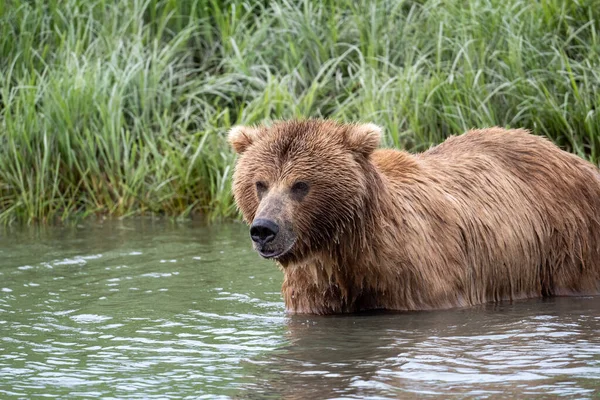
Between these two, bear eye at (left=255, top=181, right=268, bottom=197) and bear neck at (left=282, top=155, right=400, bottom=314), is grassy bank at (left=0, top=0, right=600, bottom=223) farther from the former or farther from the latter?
bear eye at (left=255, top=181, right=268, bottom=197)

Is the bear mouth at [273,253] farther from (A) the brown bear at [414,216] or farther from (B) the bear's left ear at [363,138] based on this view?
(B) the bear's left ear at [363,138]

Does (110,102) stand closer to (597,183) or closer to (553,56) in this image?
(553,56)

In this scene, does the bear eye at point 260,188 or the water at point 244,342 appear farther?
the bear eye at point 260,188

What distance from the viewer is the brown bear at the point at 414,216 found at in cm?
609

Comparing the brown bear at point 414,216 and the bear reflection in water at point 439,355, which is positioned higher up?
the brown bear at point 414,216

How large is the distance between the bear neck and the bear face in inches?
1.9

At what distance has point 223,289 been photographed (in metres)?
7.46

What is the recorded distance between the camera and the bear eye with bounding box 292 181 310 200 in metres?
6.07

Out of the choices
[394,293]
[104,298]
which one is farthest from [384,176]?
[104,298]

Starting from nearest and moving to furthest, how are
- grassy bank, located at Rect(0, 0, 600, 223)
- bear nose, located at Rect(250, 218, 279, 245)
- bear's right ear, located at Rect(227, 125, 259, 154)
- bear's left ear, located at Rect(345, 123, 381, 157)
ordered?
bear nose, located at Rect(250, 218, 279, 245) → bear's left ear, located at Rect(345, 123, 381, 157) → bear's right ear, located at Rect(227, 125, 259, 154) → grassy bank, located at Rect(0, 0, 600, 223)

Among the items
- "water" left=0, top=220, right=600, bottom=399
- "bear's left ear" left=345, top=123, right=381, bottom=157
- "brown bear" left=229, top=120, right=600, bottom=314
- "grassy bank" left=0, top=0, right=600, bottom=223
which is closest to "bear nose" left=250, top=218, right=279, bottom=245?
"brown bear" left=229, top=120, right=600, bottom=314

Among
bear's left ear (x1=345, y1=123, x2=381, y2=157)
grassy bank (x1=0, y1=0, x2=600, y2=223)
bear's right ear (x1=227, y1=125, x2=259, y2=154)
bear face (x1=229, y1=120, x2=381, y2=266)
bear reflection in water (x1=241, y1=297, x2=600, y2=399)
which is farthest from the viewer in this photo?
grassy bank (x1=0, y1=0, x2=600, y2=223)

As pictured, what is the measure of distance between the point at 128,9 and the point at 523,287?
20.3 feet

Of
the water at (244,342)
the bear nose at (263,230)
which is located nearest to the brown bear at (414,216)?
the bear nose at (263,230)
